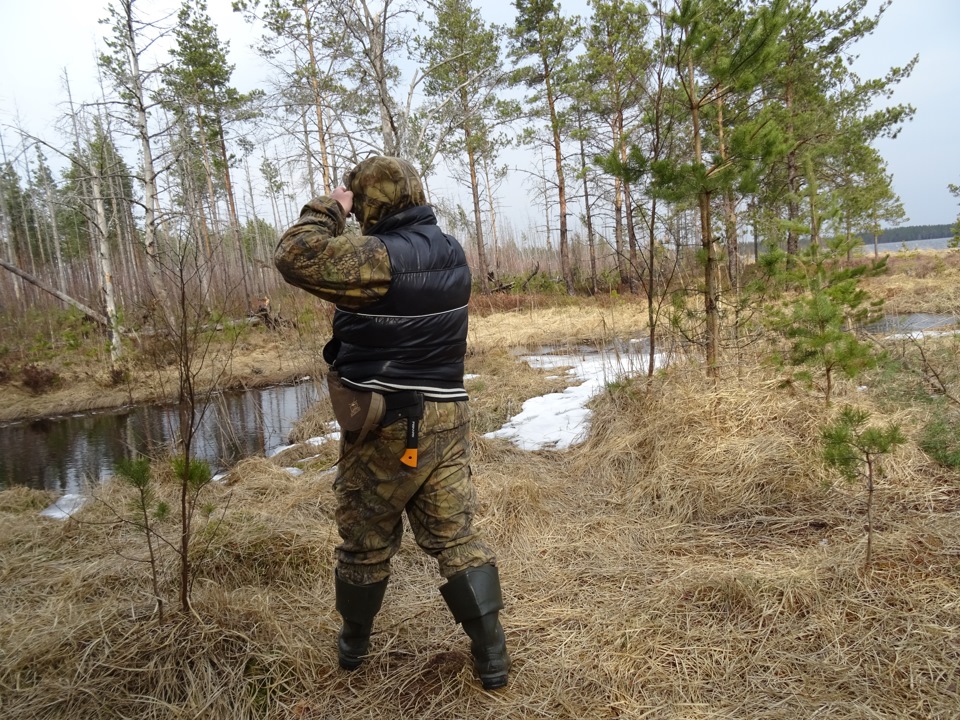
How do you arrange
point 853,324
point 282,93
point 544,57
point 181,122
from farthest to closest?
point 544,57 < point 282,93 < point 181,122 < point 853,324

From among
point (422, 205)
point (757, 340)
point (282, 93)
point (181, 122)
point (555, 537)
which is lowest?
point (555, 537)

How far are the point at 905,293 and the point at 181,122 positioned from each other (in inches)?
687

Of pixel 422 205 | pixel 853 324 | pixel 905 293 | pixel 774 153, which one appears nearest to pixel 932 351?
pixel 853 324

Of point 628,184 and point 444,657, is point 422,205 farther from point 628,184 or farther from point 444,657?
point 628,184

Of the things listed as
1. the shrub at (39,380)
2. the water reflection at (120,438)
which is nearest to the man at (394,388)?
the water reflection at (120,438)

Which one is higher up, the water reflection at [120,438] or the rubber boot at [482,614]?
the rubber boot at [482,614]

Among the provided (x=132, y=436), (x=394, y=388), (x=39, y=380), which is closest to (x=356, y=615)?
(x=394, y=388)

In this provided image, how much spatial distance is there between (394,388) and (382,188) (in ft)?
2.32

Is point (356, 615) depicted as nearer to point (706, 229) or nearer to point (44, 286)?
point (706, 229)

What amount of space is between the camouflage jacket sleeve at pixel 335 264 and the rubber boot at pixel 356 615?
40.1 inches

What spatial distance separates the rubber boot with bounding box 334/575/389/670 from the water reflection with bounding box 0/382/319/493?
3.92 metres

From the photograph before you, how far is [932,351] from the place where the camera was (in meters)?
5.12

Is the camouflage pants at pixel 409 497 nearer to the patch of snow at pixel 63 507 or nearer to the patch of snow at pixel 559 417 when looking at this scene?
the patch of snow at pixel 559 417

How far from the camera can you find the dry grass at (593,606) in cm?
186
